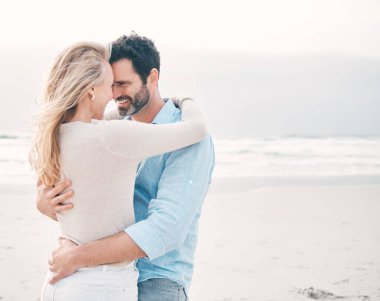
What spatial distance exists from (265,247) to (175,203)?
5.09 metres

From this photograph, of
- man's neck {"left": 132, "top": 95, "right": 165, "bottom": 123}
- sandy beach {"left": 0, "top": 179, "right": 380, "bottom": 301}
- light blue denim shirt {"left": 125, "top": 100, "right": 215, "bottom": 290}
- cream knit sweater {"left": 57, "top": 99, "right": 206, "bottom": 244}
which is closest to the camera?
cream knit sweater {"left": 57, "top": 99, "right": 206, "bottom": 244}

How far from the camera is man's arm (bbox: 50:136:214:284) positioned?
218cm

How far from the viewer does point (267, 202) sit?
33.7ft

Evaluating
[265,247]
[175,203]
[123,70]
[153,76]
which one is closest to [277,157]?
[265,247]

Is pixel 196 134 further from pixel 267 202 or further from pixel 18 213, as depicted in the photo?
pixel 267 202

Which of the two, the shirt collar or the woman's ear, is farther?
the shirt collar

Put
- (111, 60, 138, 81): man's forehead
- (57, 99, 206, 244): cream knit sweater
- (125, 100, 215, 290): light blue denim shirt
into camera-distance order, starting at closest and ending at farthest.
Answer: (57, 99, 206, 244): cream knit sweater < (125, 100, 215, 290): light blue denim shirt < (111, 60, 138, 81): man's forehead

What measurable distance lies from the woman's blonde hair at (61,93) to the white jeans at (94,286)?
0.38 m

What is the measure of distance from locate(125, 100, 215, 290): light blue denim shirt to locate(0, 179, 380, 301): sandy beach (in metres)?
3.13

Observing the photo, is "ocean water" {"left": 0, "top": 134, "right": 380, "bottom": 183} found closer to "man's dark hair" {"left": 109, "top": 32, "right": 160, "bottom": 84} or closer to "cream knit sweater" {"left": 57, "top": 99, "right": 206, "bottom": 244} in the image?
"man's dark hair" {"left": 109, "top": 32, "right": 160, "bottom": 84}

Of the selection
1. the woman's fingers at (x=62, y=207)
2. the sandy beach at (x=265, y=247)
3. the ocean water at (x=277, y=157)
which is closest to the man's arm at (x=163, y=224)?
the woman's fingers at (x=62, y=207)

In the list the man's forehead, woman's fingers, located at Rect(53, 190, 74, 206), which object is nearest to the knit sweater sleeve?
woman's fingers, located at Rect(53, 190, 74, 206)

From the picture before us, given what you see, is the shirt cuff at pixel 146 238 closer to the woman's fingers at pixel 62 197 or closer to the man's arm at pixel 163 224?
the man's arm at pixel 163 224

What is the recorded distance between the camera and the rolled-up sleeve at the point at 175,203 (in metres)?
2.23
